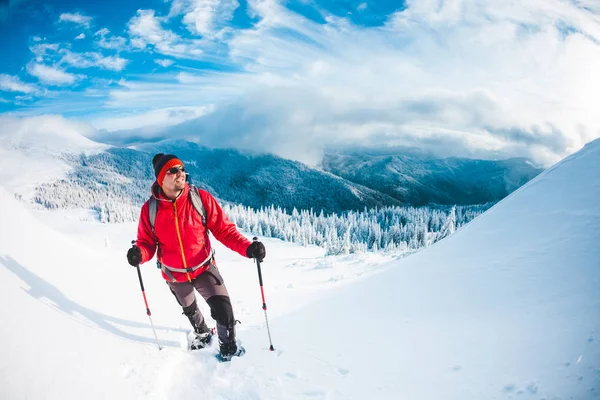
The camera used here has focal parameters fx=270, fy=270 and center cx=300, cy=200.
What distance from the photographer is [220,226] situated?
4773 millimetres

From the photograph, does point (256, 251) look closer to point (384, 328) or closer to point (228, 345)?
point (228, 345)

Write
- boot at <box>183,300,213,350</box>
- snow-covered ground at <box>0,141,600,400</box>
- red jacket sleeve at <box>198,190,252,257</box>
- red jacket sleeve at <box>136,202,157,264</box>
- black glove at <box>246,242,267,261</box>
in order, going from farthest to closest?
boot at <box>183,300,213,350</box> < red jacket sleeve at <box>198,190,252,257</box> < black glove at <box>246,242,267,261</box> < red jacket sleeve at <box>136,202,157,264</box> < snow-covered ground at <box>0,141,600,400</box>

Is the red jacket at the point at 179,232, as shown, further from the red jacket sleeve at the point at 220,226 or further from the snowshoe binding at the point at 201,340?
the snowshoe binding at the point at 201,340

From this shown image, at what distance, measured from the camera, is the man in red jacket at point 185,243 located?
434cm

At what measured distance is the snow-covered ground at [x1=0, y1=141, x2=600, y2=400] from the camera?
3.28 m

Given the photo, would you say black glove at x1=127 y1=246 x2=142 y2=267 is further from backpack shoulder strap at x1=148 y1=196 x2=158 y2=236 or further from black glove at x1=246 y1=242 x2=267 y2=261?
black glove at x1=246 y1=242 x2=267 y2=261

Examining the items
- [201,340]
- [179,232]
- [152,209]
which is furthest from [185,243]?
[201,340]

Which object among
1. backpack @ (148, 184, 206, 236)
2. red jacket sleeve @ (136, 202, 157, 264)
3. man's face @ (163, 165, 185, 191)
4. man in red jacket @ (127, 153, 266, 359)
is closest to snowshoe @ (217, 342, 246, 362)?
man in red jacket @ (127, 153, 266, 359)

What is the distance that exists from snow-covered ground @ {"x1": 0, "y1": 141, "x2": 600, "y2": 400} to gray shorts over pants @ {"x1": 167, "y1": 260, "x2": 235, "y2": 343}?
546mm

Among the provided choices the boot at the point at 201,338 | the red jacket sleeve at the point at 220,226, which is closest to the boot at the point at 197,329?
the boot at the point at 201,338

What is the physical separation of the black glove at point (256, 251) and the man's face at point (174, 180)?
1.51m

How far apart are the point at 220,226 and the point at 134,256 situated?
4.52 ft

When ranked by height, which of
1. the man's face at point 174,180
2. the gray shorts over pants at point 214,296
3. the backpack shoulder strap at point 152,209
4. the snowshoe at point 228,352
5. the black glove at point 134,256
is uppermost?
the man's face at point 174,180

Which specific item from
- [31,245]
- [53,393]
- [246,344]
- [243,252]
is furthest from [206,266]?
[31,245]
